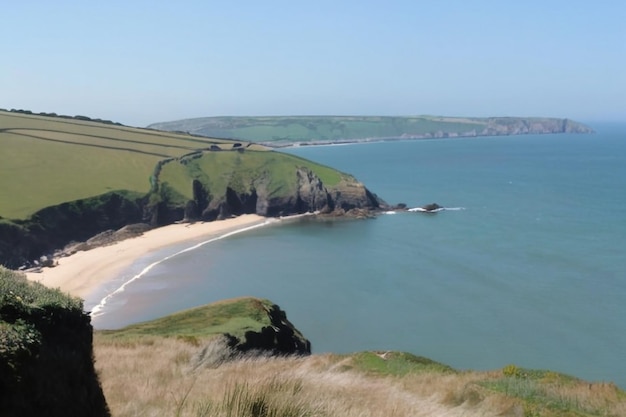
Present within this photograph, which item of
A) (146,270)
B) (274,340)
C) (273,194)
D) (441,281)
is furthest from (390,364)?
(273,194)

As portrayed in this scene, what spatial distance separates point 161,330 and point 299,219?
79.6 metres

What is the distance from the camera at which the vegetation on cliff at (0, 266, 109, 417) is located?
611 centimetres

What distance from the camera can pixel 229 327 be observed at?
80.8 ft

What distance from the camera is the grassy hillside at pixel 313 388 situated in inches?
315

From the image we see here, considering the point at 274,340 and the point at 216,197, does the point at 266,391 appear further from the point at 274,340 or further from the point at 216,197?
the point at 216,197

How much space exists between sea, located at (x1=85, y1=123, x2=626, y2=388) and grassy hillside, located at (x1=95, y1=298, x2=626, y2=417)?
2564cm

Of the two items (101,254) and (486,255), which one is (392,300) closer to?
(486,255)

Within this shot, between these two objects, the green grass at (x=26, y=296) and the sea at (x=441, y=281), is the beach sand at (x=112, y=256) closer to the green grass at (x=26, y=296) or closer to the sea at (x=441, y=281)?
the sea at (x=441, y=281)

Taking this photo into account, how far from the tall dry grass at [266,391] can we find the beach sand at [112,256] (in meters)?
40.7

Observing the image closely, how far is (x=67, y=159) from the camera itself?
10588cm

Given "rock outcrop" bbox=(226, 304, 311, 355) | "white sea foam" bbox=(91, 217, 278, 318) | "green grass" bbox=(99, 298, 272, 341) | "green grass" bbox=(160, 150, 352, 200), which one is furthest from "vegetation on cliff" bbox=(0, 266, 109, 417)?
"green grass" bbox=(160, 150, 352, 200)

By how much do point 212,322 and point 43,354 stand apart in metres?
21.2

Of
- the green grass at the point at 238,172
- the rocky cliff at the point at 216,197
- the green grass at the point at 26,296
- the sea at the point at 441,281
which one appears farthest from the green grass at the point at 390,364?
the green grass at the point at 238,172

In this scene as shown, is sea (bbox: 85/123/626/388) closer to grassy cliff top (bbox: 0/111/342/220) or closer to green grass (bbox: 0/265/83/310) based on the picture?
grassy cliff top (bbox: 0/111/342/220)
